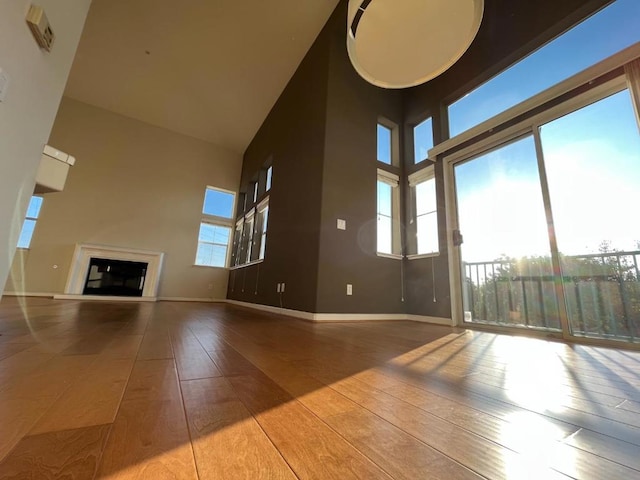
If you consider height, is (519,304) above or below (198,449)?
above

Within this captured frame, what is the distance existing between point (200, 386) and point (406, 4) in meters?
2.05

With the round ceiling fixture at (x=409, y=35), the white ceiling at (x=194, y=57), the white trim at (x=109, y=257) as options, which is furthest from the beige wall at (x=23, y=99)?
the white trim at (x=109, y=257)

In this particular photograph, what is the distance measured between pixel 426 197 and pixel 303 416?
3369 millimetres

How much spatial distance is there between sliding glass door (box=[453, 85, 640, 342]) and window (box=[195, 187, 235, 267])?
524cm

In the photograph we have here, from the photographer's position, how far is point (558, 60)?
2430 mm

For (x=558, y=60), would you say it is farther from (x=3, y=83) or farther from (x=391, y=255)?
(x=3, y=83)

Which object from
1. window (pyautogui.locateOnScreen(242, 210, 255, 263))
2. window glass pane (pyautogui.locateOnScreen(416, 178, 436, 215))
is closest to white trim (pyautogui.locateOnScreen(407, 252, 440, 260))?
window glass pane (pyautogui.locateOnScreen(416, 178, 436, 215))

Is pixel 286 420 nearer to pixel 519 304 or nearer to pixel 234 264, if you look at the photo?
pixel 519 304

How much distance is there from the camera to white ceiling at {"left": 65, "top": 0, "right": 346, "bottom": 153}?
3.64m

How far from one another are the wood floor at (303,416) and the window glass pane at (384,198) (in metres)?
2.57

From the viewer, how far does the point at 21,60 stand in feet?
3.38

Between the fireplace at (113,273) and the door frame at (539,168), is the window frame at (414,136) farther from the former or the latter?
the fireplace at (113,273)

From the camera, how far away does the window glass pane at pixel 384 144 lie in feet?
12.4

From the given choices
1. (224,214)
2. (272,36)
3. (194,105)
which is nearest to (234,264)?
(224,214)
